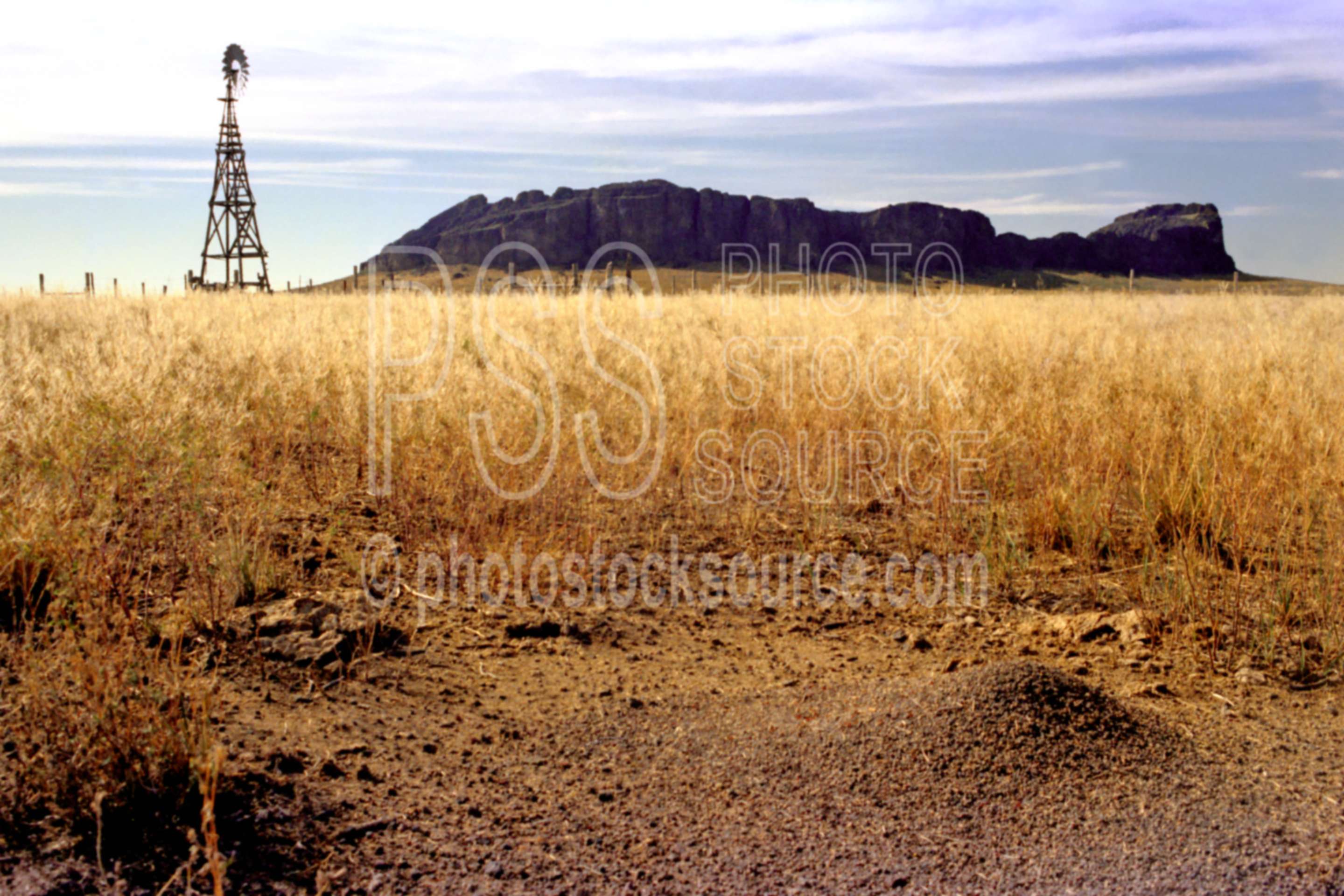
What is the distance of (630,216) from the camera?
357ft

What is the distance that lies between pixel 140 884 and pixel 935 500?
175 inches

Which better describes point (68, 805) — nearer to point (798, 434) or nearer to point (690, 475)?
point (690, 475)

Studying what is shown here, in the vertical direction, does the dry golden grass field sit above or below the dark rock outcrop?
below

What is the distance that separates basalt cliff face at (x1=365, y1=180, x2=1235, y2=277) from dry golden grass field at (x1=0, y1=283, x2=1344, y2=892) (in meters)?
95.8

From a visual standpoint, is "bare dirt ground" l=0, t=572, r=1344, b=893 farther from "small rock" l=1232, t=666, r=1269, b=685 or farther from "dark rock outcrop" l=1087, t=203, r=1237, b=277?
"dark rock outcrop" l=1087, t=203, r=1237, b=277

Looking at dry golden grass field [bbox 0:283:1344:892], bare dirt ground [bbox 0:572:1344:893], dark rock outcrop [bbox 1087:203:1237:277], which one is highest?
dark rock outcrop [bbox 1087:203:1237:277]

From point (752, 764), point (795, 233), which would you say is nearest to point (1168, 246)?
point (795, 233)

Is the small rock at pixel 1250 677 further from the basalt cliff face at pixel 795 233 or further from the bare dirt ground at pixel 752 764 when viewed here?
the basalt cliff face at pixel 795 233

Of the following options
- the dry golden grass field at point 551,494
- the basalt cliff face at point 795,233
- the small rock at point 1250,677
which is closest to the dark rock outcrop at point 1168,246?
the basalt cliff face at point 795,233

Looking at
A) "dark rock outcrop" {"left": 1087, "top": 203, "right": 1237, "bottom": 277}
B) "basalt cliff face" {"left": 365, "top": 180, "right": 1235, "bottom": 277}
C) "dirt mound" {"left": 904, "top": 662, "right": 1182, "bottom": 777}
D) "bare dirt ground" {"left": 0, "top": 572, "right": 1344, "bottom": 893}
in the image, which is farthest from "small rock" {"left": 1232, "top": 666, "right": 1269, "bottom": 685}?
"dark rock outcrop" {"left": 1087, "top": 203, "right": 1237, "bottom": 277}

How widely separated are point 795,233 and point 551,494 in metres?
110

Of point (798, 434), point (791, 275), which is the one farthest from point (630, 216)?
point (798, 434)

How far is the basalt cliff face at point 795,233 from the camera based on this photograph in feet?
347

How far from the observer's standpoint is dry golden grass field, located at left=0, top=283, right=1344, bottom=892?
2697mm
